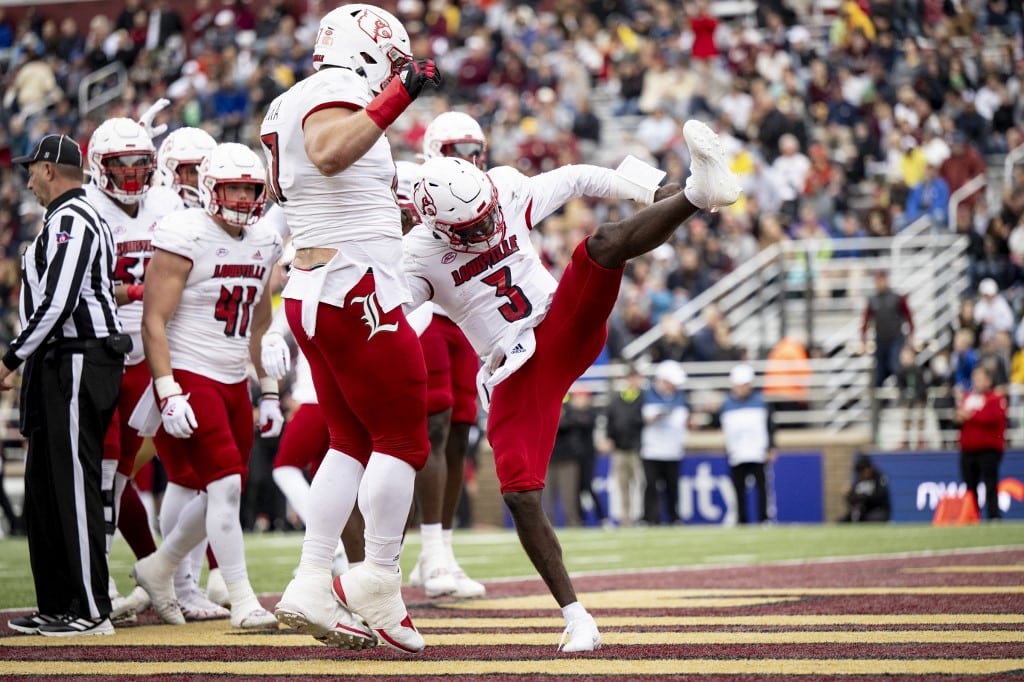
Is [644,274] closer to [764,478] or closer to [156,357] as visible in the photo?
[764,478]

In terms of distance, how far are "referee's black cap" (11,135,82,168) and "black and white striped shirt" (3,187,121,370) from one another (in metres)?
0.15

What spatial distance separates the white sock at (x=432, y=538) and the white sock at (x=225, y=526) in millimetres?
1373

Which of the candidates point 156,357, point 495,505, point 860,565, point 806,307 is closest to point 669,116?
point 806,307

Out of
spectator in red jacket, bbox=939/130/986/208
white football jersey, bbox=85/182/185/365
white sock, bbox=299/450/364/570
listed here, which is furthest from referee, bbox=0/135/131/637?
spectator in red jacket, bbox=939/130/986/208

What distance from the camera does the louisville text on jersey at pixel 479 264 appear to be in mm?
5961

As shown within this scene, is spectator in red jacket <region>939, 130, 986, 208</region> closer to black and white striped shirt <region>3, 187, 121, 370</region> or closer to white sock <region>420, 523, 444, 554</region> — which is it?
white sock <region>420, 523, 444, 554</region>

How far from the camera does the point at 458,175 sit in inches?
224

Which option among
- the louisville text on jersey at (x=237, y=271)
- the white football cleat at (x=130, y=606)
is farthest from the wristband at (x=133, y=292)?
the white football cleat at (x=130, y=606)

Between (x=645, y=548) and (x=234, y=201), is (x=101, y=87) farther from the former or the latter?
(x=234, y=201)

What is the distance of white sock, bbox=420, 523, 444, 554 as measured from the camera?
311 inches

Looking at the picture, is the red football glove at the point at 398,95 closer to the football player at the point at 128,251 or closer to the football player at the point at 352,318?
the football player at the point at 352,318

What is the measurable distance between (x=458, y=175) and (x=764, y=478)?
459 inches

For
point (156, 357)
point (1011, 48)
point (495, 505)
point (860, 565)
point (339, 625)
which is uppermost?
point (1011, 48)

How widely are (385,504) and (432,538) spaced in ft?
7.81
